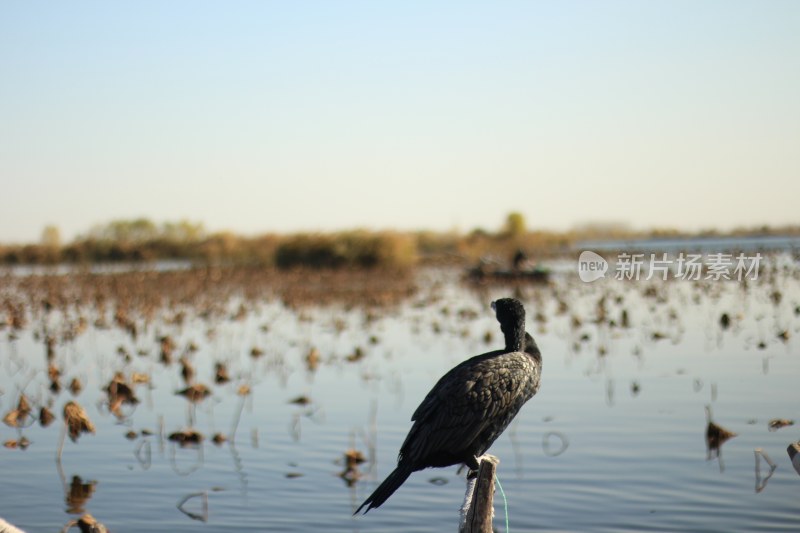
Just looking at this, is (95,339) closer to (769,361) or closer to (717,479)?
(769,361)

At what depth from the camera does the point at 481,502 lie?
6.32 m

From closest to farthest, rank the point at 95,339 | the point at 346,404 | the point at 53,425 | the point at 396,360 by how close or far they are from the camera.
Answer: the point at 53,425, the point at 346,404, the point at 396,360, the point at 95,339

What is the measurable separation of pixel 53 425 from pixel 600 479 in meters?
7.37

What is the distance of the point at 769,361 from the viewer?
1812 cm

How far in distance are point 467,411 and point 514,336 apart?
2.30ft

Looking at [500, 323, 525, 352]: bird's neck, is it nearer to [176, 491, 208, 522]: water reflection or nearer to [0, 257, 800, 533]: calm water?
[0, 257, 800, 533]: calm water

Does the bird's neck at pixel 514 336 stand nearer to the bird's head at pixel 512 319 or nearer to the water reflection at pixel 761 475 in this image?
the bird's head at pixel 512 319

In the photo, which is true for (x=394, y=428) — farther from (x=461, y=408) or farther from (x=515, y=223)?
(x=515, y=223)

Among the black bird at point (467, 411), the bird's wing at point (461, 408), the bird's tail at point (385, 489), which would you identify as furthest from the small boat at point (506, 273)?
the bird's tail at point (385, 489)

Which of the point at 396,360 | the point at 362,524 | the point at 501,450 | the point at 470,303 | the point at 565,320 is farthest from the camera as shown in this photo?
the point at 470,303

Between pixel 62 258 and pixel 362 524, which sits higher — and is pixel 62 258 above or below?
above

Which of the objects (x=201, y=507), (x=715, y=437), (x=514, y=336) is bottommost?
(x=201, y=507)

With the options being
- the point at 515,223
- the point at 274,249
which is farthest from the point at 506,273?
the point at 515,223

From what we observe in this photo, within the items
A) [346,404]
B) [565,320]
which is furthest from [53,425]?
[565,320]
